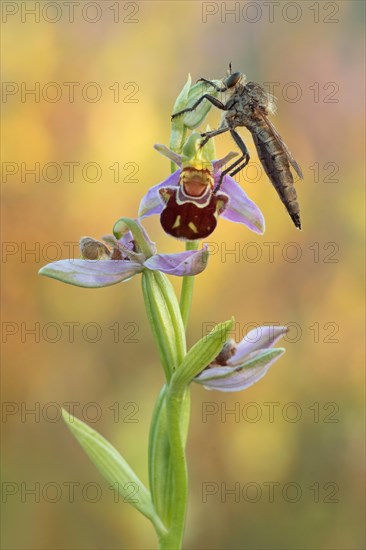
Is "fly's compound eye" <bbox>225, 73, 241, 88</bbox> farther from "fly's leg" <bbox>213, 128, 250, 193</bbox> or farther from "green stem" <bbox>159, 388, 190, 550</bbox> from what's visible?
"green stem" <bbox>159, 388, 190, 550</bbox>

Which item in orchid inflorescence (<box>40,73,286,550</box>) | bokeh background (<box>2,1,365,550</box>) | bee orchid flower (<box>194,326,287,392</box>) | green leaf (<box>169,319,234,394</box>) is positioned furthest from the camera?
bokeh background (<box>2,1,365,550</box>)

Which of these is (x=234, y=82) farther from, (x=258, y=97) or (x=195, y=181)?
(x=195, y=181)

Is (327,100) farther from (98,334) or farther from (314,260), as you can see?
(98,334)

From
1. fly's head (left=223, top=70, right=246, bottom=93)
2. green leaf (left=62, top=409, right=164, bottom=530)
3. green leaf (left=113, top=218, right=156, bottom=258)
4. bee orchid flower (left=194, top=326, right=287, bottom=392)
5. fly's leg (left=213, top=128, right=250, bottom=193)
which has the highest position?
fly's head (left=223, top=70, right=246, bottom=93)

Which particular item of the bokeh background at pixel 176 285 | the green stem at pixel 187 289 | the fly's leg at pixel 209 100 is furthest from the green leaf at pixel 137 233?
the bokeh background at pixel 176 285

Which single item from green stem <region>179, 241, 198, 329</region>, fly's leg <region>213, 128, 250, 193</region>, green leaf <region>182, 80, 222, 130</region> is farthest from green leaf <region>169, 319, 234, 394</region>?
green leaf <region>182, 80, 222, 130</region>

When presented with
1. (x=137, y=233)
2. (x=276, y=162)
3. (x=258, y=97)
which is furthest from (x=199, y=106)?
(x=137, y=233)
